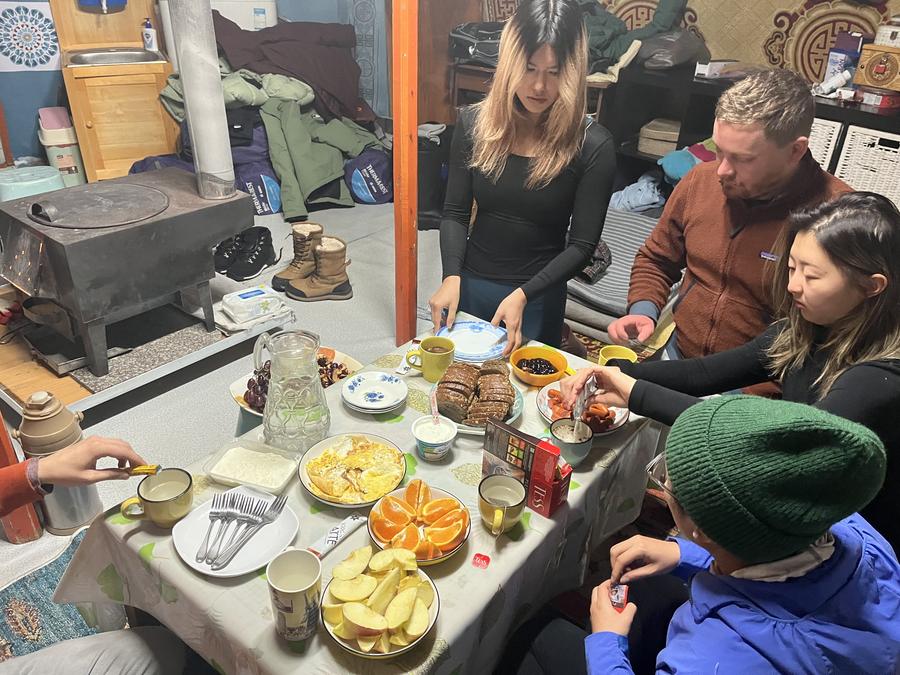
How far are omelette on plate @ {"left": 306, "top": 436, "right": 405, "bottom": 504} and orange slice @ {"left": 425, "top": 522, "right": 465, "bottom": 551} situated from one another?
0.46ft

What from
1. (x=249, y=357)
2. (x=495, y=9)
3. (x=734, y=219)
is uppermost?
(x=495, y=9)

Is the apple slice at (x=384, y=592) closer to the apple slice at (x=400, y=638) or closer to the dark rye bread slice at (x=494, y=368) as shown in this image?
the apple slice at (x=400, y=638)

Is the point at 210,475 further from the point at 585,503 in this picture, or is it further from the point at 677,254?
the point at 677,254

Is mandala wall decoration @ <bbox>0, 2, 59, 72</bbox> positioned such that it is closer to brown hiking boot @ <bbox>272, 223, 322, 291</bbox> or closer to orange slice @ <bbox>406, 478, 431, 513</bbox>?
brown hiking boot @ <bbox>272, 223, 322, 291</bbox>

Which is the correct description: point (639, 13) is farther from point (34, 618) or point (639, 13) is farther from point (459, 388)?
point (34, 618)

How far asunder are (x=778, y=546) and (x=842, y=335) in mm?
593

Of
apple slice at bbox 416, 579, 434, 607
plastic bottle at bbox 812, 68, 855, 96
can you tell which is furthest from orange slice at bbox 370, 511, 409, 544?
plastic bottle at bbox 812, 68, 855, 96

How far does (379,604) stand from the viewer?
936 mm

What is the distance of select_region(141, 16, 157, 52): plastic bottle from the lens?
173 inches

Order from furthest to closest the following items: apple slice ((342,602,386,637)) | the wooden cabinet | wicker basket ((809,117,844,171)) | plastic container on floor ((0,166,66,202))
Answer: the wooden cabinet, plastic container on floor ((0,166,66,202)), wicker basket ((809,117,844,171)), apple slice ((342,602,386,637))

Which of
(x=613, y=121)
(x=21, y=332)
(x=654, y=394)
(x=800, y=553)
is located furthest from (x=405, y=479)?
(x=613, y=121)

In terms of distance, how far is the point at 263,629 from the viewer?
952 mm

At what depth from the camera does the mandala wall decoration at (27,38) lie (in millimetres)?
3910

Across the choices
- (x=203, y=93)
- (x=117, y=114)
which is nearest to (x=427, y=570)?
(x=203, y=93)
